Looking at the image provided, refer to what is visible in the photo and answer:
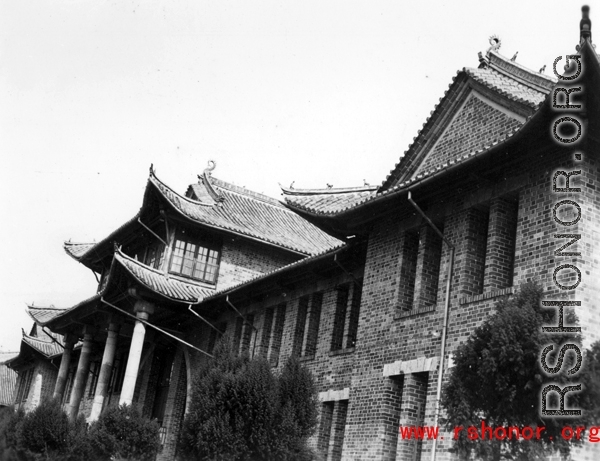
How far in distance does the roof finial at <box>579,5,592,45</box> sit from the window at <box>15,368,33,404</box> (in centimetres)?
3570

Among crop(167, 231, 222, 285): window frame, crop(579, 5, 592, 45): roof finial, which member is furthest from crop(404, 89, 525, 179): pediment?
crop(167, 231, 222, 285): window frame

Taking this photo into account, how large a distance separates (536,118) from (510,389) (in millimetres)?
3493

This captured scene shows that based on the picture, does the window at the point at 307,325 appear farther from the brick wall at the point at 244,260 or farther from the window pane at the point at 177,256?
the window pane at the point at 177,256

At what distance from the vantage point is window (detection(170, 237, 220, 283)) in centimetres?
2259

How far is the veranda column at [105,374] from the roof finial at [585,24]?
17189mm

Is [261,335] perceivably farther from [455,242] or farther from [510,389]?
[510,389]

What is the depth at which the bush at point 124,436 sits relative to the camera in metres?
16.8

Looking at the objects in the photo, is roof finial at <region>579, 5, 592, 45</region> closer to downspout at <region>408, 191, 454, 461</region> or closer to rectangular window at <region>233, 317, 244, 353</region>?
downspout at <region>408, 191, 454, 461</region>

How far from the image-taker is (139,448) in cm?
1703

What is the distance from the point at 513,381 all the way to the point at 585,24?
12.7ft

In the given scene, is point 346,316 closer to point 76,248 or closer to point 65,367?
point 65,367

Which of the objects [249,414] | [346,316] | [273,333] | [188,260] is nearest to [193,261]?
[188,260]

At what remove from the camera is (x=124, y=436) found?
55.5 feet

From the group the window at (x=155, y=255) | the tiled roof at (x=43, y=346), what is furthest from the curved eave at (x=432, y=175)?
the tiled roof at (x=43, y=346)
